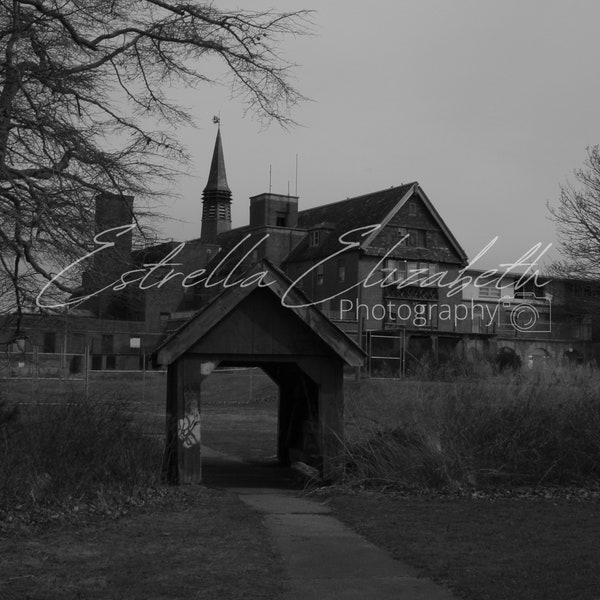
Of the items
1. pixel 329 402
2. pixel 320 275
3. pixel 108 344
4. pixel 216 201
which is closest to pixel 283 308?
pixel 329 402

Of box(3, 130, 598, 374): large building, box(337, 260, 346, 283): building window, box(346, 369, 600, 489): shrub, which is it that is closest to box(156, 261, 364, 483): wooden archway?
box(346, 369, 600, 489): shrub

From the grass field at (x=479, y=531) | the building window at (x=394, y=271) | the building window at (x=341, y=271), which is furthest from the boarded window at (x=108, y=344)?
the grass field at (x=479, y=531)

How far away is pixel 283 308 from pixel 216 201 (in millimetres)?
78170

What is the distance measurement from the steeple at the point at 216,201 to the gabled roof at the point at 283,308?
240 feet

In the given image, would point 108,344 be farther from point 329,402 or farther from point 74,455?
point 74,455

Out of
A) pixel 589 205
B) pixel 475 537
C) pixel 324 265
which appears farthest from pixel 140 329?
pixel 475 537

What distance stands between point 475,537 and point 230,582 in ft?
11.9

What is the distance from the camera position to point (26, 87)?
42.2 feet

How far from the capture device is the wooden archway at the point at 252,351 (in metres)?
15.8

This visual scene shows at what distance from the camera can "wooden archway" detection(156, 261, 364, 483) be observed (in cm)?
1577

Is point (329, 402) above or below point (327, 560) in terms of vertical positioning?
above

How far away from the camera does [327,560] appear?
10242 mm

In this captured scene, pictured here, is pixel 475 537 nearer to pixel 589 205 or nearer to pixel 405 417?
pixel 405 417

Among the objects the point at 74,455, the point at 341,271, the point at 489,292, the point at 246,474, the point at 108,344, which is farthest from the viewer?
the point at 489,292
